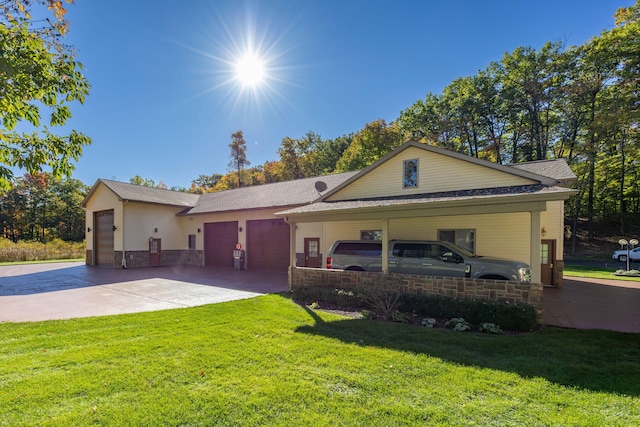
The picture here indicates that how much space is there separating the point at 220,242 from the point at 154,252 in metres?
4.22

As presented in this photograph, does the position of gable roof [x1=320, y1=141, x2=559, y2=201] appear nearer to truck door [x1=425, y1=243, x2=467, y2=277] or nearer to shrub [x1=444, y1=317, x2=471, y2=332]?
truck door [x1=425, y1=243, x2=467, y2=277]

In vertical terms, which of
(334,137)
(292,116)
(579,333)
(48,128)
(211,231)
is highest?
(334,137)

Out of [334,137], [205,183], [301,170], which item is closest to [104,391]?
[301,170]

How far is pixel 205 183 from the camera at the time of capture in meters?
58.0

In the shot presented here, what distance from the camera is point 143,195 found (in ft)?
58.9

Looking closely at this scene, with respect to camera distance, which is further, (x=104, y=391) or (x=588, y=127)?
(x=588, y=127)

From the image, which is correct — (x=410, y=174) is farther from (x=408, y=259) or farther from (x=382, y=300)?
(x=382, y=300)

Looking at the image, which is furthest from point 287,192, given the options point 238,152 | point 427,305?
point 238,152

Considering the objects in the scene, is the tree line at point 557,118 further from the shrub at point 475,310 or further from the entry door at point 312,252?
the shrub at point 475,310

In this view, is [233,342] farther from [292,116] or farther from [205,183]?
[205,183]

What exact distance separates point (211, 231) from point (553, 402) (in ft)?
56.9

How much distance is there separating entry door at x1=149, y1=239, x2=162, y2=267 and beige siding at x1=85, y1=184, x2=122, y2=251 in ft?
5.27

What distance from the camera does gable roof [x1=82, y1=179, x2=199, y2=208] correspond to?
16.8 meters

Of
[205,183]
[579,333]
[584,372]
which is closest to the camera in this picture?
[584,372]
